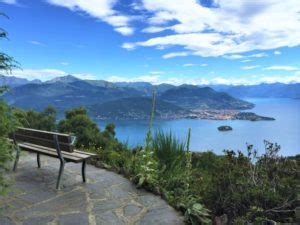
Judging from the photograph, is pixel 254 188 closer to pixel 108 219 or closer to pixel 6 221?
pixel 108 219

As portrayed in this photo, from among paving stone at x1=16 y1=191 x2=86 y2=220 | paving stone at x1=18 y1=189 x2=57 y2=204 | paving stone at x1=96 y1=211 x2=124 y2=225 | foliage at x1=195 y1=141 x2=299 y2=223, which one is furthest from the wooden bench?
foliage at x1=195 y1=141 x2=299 y2=223

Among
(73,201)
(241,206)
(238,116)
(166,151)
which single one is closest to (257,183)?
(241,206)

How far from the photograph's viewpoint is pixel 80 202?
5273 millimetres

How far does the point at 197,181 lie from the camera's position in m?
6.00

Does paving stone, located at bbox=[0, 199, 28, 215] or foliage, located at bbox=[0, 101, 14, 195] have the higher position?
foliage, located at bbox=[0, 101, 14, 195]

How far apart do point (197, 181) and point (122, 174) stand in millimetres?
1521

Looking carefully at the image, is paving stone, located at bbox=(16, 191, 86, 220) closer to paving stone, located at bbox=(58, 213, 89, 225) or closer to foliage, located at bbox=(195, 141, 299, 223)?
paving stone, located at bbox=(58, 213, 89, 225)

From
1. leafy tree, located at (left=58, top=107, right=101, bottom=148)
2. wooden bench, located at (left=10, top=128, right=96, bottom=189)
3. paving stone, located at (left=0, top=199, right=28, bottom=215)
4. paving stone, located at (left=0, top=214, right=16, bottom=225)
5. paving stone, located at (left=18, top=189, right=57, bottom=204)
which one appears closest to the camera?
paving stone, located at (left=0, top=214, right=16, bottom=225)

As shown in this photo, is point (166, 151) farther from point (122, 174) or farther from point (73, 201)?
point (73, 201)

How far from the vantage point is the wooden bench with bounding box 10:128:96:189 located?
606cm

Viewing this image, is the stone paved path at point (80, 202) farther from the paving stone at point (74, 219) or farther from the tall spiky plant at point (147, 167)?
the tall spiky plant at point (147, 167)

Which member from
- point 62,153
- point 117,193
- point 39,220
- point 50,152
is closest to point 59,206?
point 39,220

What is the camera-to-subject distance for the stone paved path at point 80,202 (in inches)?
183

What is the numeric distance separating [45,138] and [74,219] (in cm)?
229
